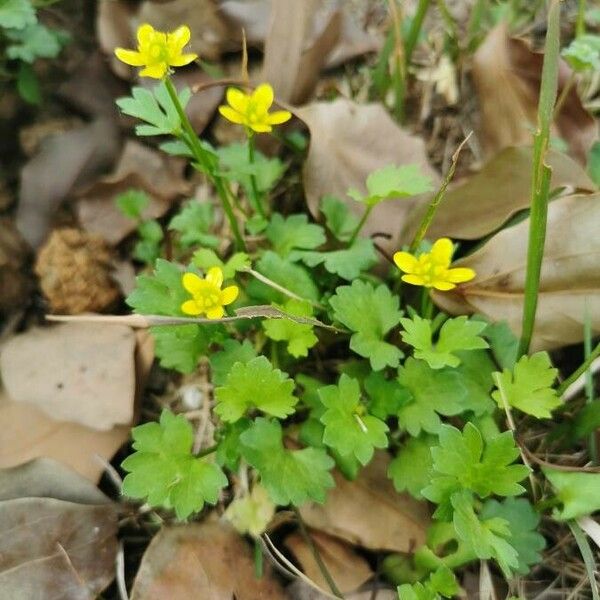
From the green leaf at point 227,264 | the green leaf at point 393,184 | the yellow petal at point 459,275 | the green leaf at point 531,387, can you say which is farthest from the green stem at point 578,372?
the green leaf at point 227,264

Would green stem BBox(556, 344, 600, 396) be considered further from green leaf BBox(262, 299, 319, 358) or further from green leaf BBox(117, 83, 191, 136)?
green leaf BBox(117, 83, 191, 136)

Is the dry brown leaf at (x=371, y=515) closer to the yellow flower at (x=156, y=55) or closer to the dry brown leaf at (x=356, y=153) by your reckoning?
the dry brown leaf at (x=356, y=153)

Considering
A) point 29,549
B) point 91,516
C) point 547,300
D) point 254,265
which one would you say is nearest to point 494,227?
point 547,300

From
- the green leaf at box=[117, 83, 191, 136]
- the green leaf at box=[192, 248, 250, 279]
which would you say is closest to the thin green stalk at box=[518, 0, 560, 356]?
the green leaf at box=[192, 248, 250, 279]

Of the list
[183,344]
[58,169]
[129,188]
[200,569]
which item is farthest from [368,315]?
[58,169]

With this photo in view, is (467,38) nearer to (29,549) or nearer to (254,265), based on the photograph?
(254,265)

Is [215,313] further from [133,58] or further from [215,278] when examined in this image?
[133,58]
